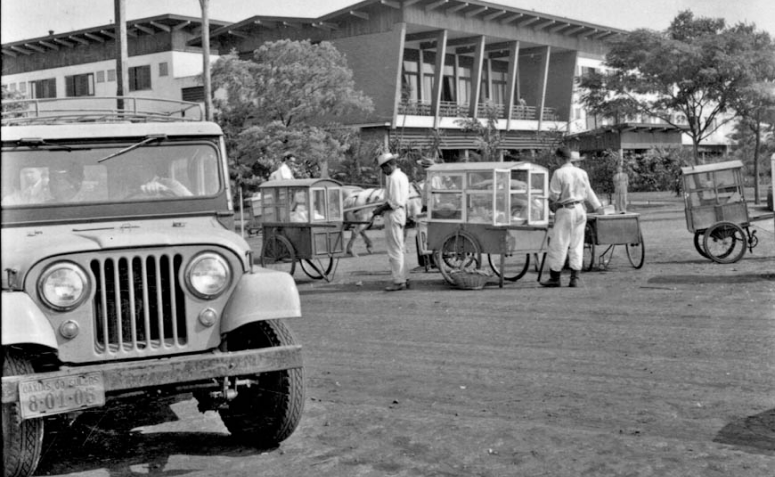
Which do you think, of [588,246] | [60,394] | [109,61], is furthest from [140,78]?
[60,394]

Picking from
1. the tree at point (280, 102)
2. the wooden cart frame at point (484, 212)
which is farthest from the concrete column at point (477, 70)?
the wooden cart frame at point (484, 212)

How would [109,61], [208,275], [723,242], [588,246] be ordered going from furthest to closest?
1. [109,61]
2. [723,242]
3. [588,246]
4. [208,275]

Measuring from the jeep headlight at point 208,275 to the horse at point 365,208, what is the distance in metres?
9.28

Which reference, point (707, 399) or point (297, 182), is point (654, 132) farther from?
point (707, 399)

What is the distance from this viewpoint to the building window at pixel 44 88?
4919 centimetres

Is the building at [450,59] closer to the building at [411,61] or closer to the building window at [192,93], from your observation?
the building at [411,61]

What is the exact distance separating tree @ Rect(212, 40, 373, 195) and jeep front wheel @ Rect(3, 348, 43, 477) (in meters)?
25.6

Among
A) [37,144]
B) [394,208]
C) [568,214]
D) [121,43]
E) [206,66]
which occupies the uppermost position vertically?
[206,66]

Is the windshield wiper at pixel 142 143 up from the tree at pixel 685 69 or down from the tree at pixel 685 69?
down

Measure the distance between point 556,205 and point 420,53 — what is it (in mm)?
33238

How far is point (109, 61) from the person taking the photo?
46.4 metres

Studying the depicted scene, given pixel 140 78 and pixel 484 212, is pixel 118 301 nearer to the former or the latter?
pixel 484 212

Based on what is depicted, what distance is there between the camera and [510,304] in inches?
460

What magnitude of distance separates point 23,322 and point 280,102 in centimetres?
2728
